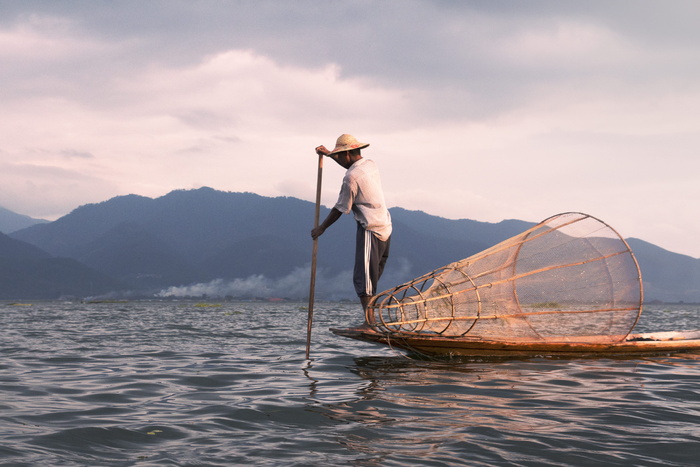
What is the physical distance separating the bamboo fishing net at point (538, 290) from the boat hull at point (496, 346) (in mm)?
150

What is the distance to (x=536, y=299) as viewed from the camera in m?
8.70

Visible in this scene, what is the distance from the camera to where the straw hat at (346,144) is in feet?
27.0

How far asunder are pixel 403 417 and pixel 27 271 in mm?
216009

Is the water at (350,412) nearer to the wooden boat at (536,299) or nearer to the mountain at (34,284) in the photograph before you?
the wooden boat at (536,299)

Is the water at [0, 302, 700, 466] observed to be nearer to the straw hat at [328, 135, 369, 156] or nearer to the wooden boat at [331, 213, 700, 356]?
the wooden boat at [331, 213, 700, 356]

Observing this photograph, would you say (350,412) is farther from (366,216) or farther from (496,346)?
(496,346)

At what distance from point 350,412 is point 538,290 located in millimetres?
4424

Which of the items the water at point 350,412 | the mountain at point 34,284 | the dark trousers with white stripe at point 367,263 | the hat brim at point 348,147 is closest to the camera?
the water at point 350,412

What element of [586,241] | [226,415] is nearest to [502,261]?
[586,241]

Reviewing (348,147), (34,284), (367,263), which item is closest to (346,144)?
(348,147)

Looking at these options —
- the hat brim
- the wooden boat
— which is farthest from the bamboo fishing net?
the hat brim

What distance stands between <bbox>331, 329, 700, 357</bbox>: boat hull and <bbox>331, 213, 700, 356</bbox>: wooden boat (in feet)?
0.04

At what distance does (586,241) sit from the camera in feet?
28.8

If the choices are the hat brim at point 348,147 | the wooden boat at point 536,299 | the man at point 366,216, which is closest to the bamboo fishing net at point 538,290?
the wooden boat at point 536,299
